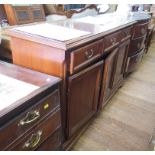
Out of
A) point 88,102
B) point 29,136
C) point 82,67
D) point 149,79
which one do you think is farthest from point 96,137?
point 149,79

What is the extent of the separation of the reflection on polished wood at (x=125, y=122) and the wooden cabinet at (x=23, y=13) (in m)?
1.01

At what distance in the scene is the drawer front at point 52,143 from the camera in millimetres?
900

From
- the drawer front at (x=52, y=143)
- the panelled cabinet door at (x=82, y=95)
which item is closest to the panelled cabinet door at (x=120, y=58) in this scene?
the panelled cabinet door at (x=82, y=95)

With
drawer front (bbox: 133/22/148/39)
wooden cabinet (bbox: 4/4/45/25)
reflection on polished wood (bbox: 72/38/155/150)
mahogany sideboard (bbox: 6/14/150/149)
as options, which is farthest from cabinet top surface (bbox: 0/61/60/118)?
drawer front (bbox: 133/22/148/39)

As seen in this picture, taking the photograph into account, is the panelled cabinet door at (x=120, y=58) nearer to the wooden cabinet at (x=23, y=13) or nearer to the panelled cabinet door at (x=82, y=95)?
the panelled cabinet door at (x=82, y=95)

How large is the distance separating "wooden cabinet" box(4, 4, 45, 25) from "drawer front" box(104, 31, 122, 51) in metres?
0.64

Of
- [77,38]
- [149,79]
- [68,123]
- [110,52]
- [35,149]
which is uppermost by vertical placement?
[77,38]

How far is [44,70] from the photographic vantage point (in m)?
1.03

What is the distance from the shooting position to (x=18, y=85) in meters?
0.80

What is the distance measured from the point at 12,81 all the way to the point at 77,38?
1.34 ft

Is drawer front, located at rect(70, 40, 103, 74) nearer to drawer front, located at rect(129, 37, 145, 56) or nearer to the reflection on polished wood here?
the reflection on polished wood

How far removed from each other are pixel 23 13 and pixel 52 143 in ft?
3.40

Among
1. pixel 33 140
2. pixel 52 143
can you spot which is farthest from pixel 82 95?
pixel 33 140

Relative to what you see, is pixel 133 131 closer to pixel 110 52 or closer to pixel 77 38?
pixel 110 52
